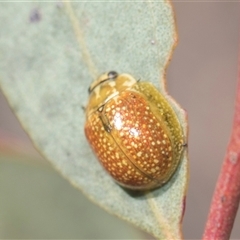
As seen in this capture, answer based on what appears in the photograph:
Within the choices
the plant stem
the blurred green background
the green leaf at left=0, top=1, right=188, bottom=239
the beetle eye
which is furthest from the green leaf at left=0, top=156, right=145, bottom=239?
the blurred green background

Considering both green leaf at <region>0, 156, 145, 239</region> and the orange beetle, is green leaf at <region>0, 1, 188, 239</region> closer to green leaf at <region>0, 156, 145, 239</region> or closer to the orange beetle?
the orange beetle

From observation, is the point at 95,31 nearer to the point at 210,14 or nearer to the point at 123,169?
the point at 123,169

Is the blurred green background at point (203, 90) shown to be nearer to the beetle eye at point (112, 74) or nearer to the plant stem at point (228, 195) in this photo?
the beetle eye at point (112, 74)

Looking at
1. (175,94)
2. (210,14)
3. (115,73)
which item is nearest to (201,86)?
(175,94)

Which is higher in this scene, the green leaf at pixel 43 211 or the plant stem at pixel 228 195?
the green leaf at pixel 43 211

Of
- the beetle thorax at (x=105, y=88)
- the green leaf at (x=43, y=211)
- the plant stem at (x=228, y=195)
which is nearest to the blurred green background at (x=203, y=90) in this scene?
the green leaf at (x=43, y=211)

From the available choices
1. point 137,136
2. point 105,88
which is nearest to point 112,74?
point 105,88
